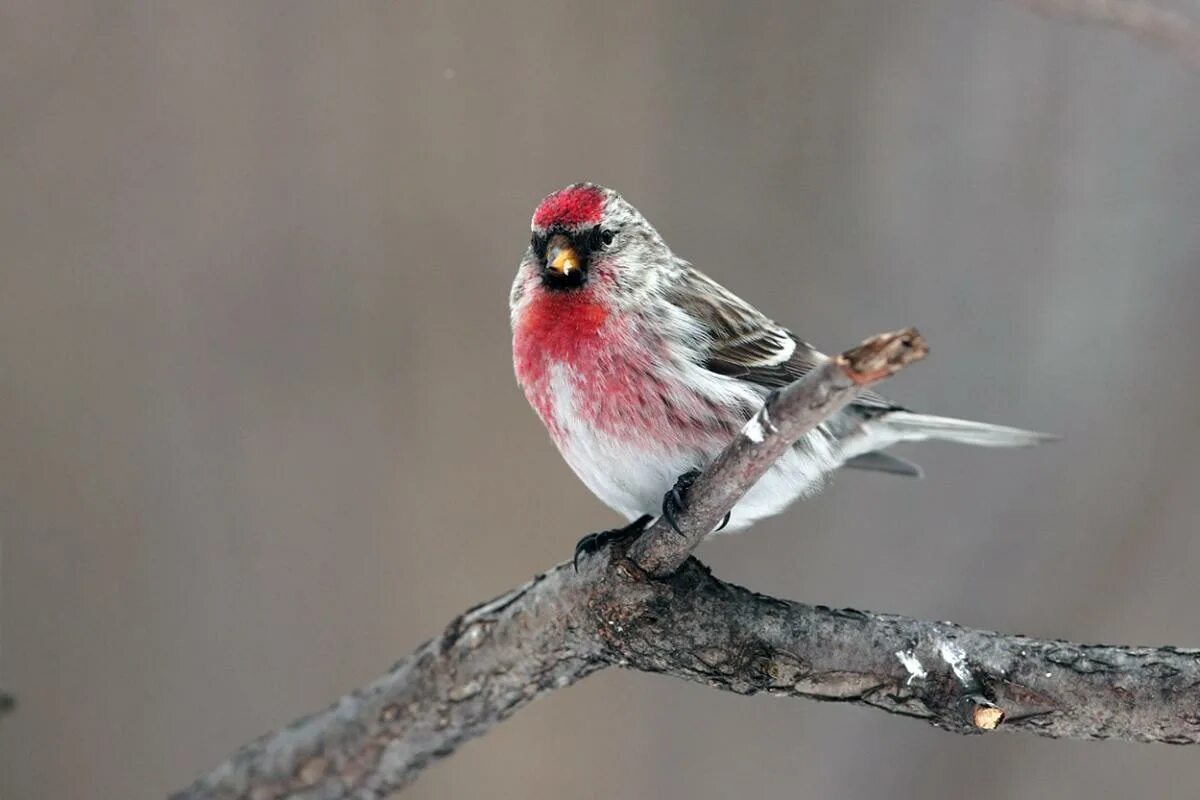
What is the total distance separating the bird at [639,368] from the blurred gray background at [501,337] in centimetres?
132

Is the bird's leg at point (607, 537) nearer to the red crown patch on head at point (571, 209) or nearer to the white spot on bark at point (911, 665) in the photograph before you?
the white spot on bark at point (911, 665)

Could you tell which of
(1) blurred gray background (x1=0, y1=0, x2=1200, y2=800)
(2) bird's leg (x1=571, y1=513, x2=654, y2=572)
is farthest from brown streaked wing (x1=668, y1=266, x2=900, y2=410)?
(1) blurred gray background (x1=0, y1=0, x2=1200, y2=800)

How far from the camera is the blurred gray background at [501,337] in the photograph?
356 cm

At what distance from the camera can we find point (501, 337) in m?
3.76

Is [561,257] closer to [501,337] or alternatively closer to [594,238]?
[594,238]

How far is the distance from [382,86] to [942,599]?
8.05 ft

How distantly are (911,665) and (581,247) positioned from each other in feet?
3.36

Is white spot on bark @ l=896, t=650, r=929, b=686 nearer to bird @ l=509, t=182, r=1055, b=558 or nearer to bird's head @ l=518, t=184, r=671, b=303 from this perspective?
bird @ l=509, t=182, r=1055, b=558

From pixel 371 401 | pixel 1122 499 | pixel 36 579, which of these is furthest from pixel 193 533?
pixel 1122 499

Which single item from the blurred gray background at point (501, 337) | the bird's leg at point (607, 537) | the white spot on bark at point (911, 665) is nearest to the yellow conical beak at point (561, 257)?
the bird's leg at point (607, 537)

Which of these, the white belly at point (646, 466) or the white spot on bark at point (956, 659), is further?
the white belly at point (646, 466)

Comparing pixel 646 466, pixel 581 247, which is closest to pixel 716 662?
pixel 646 466

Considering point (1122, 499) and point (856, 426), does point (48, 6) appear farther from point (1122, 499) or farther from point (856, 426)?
point (1122, 499)

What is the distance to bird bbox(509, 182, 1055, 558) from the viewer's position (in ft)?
7.07
